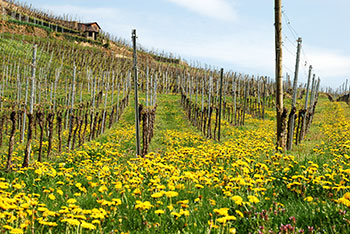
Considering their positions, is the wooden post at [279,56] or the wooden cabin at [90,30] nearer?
the wooden post at [279,56]

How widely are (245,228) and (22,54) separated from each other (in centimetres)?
6223

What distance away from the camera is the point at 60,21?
104625mm

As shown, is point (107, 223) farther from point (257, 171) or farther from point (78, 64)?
point (78, 64)

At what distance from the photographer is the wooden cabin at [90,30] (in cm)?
9820

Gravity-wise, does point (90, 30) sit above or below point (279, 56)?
above

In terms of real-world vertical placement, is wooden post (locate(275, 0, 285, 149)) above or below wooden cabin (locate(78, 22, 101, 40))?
below

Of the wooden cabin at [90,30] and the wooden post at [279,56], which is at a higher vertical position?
the wooden cabin at [90,30]

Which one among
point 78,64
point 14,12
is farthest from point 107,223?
point 14,12

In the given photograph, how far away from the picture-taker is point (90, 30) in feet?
323

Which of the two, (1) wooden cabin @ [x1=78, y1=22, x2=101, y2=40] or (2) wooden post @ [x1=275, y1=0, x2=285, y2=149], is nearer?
(2) wooden post @ [x1=275, y1=0, x2=285, y2=149]

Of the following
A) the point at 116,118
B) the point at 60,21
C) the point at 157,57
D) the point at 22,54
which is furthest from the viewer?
the point at 157,57

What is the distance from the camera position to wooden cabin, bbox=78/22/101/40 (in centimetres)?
9820

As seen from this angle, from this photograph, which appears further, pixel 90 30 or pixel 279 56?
pixel 90 30

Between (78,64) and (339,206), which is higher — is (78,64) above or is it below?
above
